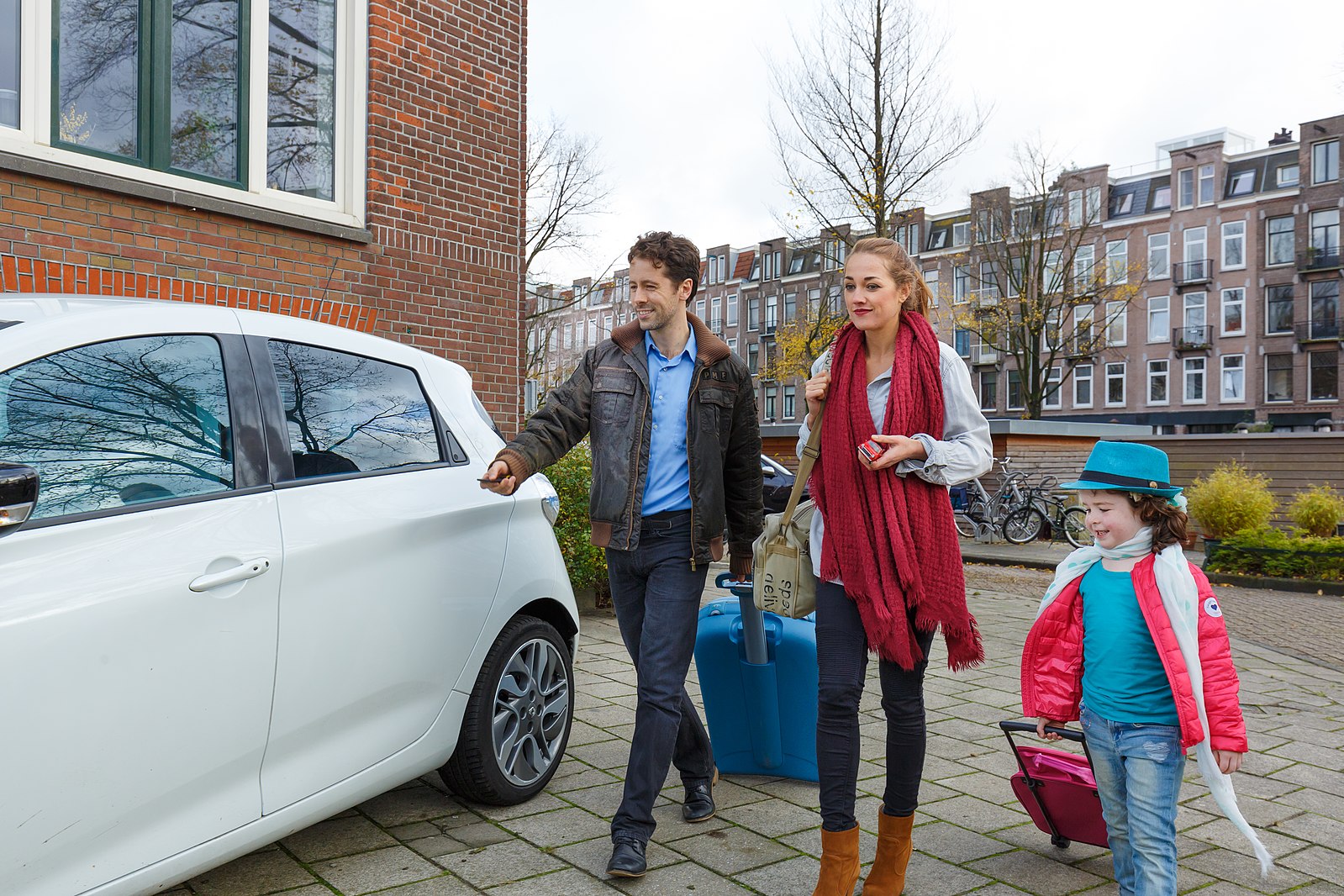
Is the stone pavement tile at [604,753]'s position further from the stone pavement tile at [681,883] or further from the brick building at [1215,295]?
the brick building at [1215,295]

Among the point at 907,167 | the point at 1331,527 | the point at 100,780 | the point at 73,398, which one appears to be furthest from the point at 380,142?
the point at 907,167

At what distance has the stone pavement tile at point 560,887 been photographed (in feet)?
10.5

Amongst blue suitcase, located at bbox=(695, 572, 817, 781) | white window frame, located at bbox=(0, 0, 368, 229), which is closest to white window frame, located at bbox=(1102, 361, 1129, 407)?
white window frame, located at bbox=(0, 0, 368, 229)

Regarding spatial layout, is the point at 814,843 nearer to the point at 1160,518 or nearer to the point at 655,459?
the point at 655,459

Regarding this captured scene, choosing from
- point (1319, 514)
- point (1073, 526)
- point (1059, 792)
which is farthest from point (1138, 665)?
point (1073, 526)

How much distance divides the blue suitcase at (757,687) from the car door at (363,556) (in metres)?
0.98

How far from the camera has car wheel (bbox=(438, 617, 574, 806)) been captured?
3.69m

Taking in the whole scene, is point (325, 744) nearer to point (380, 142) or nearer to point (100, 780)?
point (100, 780)

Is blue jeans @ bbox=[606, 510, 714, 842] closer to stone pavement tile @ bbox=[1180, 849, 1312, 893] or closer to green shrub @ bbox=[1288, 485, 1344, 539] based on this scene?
stone pavement tile @ bbox=[1180, 849, 1312, 893]

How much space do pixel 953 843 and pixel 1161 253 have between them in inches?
1955

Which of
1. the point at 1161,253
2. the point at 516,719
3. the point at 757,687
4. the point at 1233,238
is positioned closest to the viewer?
the point at 516,719

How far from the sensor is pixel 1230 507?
1400cm

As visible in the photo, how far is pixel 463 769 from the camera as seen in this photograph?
372 centimetres

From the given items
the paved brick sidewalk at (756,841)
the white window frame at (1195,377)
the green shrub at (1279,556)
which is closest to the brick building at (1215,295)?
the white window frame at (1195,377)
